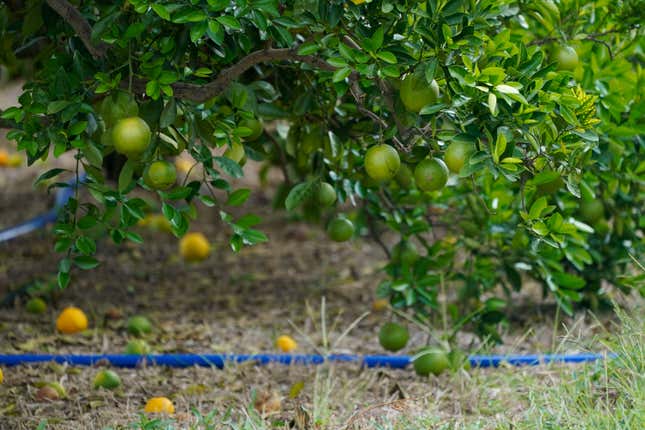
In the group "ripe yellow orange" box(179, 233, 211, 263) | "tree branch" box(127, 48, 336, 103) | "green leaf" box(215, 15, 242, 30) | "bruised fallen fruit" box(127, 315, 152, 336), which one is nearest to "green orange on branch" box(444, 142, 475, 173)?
"tree branch" box(127, 48, 336, 103)

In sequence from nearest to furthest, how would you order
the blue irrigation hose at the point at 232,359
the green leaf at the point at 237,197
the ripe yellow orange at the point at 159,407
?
the green leaf at the point at 237,197, the ripe yellow orange at the point at 159,407, the blue irrigation hose at the point at 232,359

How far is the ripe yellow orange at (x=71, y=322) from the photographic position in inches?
127

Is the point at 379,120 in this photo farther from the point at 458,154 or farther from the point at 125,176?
the point at 125,176

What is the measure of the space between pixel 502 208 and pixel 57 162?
4304 mm

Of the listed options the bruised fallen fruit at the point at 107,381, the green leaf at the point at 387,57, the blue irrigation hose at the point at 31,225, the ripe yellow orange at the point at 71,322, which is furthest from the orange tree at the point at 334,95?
the blue irrigation hose at the point at 31,225

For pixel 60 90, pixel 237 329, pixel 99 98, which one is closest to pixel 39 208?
pixel 237 329

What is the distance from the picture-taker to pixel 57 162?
639 centimetres

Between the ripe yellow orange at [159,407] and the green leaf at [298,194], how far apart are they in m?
0.65

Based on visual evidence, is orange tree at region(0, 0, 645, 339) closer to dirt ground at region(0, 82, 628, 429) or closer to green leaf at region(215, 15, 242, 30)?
green leaf at region(215, 15, 242, 30)

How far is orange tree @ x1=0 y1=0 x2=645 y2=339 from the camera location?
6.03ft

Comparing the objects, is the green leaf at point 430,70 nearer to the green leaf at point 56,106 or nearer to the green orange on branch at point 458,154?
the green orange on branch at point 458,154

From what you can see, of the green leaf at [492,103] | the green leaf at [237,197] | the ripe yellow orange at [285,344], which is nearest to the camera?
the green leaf at [492,103]

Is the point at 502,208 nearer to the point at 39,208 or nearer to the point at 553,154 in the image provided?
the point at 553,154

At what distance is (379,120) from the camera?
2062 millimetres
